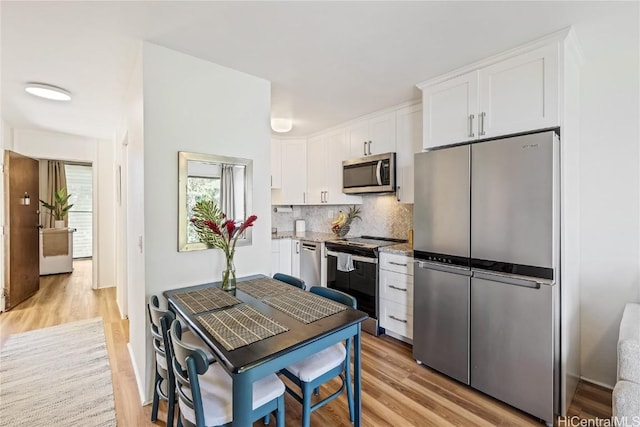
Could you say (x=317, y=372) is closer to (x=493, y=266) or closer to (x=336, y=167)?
(x=493, y=266)

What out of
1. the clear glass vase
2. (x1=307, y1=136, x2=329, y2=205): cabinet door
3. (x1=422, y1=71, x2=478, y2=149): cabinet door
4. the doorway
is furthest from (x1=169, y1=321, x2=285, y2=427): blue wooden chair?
the doorway

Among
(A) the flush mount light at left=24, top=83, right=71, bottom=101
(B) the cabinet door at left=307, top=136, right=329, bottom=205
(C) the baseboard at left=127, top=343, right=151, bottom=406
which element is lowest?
(C) the baseboard at left=127, top=343, right=151, bottom=406

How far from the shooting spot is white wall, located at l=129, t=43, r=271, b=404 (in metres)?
1.97

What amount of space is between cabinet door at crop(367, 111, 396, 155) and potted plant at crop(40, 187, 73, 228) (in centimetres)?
681

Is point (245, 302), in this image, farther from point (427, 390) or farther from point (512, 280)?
point (512, 280)

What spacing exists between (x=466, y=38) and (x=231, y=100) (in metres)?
1.73

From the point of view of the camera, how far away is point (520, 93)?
1.99 metres

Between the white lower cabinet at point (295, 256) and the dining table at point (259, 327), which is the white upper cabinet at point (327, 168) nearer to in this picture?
the white lower cabinet at point (295, 256)

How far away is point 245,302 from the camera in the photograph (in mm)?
1794

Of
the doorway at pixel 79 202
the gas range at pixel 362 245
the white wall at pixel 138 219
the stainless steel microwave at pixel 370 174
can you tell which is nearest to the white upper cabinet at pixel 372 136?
the stainless steel microwave at pixel 370 174

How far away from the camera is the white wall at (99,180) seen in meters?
4.42

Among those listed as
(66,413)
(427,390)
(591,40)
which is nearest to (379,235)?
(427,390)

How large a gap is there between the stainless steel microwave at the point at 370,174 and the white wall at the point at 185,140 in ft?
4.40

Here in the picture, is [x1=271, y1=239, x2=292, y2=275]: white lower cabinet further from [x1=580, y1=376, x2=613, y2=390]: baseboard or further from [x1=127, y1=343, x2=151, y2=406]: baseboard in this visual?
[x1=580, y1=376, x2=613, y2=390]: baseboard
